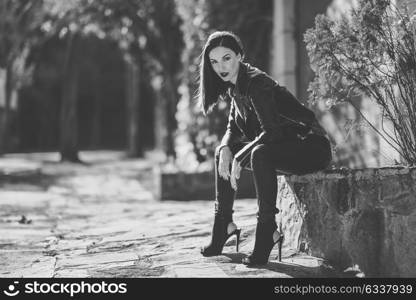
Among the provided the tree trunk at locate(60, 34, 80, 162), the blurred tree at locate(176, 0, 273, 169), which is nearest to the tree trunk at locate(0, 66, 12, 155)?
the tree trunk at locate(60, 34, 80, 162)

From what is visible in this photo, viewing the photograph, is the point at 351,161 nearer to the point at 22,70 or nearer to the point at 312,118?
the point at 312,118

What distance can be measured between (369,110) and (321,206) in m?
Result: 2.26

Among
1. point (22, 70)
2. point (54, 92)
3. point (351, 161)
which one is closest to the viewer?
point (351, 161)

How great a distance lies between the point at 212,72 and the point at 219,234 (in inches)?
41.5

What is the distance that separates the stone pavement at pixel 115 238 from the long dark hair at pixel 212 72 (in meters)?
1.03

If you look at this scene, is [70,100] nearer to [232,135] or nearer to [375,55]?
[232,135]

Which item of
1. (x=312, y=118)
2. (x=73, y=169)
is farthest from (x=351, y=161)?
(x=73, y=169)

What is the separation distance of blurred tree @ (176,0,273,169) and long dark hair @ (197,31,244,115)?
4398mm

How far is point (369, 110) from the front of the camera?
5848 millimetres

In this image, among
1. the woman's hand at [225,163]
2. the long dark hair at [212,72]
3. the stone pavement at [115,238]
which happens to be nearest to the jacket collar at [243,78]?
the long dark hair at [212,72]

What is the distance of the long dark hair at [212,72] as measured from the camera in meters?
3.97

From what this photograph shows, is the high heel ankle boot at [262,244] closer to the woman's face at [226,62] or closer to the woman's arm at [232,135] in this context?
the woman's arm at [232,135]

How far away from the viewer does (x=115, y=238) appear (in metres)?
5.10

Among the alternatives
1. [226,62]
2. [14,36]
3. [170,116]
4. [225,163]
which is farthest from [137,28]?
[225,163]
